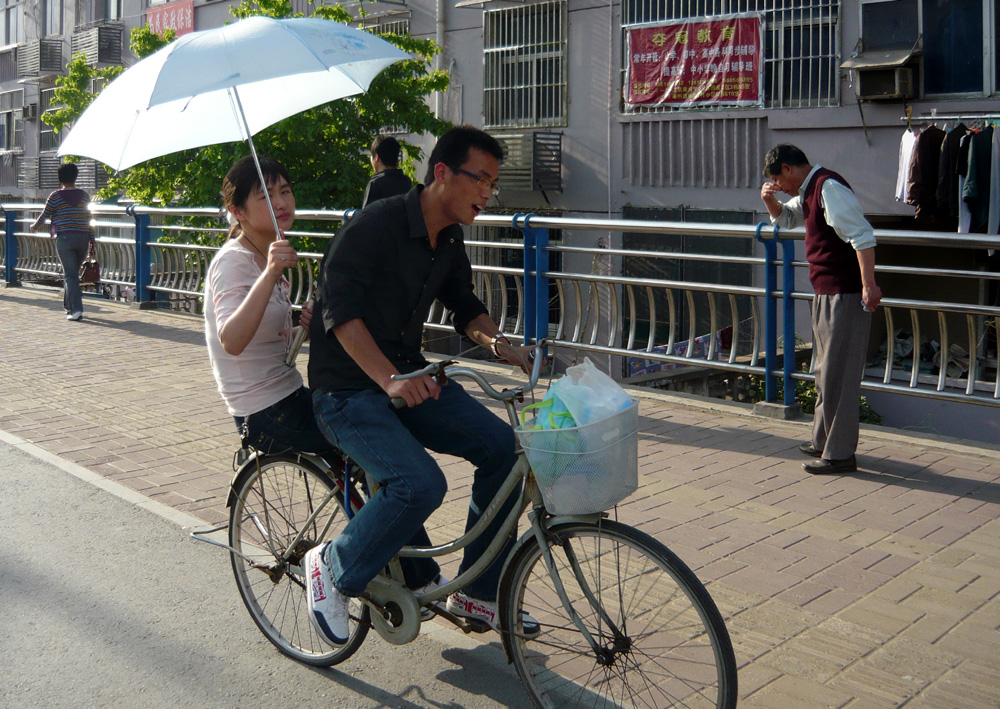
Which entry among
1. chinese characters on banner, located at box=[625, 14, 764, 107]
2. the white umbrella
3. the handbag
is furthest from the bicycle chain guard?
chinese characters on banner, located at box=[625, 14, 764, 107]

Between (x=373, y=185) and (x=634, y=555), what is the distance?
207 inches

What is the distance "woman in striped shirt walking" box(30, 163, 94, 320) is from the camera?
45.9 feet

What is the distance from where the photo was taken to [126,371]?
32.9 feet

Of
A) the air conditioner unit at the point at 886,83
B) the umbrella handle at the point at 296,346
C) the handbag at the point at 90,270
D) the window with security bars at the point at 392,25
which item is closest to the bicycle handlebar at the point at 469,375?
the umbrella handle at the point at 296,346

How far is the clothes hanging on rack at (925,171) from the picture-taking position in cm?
1329

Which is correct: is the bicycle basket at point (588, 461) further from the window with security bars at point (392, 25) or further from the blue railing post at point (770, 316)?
the window with security bars at point (392, 25)

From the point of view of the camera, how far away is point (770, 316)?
7410 mm

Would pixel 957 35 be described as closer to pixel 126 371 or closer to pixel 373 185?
pixel 373 185

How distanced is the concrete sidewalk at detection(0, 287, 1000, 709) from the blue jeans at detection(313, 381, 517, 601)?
1068mm

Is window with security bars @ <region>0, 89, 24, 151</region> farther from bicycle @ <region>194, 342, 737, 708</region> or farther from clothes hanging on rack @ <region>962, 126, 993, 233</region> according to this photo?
bicycle @ <region>194, 342, 737, 708</region>

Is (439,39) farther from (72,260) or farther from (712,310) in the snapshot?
(712,310)

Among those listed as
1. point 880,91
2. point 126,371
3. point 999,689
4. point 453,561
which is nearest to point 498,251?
point 880,91

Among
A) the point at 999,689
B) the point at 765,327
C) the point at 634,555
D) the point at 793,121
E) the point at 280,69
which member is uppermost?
the point at 793,121

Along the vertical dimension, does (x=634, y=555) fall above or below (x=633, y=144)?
A: below
